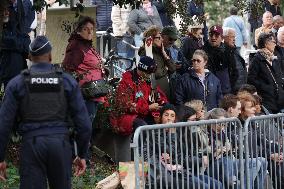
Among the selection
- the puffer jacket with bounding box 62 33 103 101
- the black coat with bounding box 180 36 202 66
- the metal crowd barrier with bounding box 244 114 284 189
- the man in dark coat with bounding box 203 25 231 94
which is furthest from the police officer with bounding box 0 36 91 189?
the black coat with bounding box 180 36 202 66

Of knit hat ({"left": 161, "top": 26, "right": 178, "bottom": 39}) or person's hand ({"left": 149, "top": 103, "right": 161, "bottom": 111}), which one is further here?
knit hat ({"left": 161, "top": 26, "right": 178, "bottom": 39})

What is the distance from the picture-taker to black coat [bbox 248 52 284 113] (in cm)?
1459

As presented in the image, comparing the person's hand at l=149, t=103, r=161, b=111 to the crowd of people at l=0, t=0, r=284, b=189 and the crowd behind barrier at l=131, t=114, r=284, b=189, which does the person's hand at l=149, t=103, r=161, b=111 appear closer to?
the crowd of people at l=0, t=0, r=284, b=189

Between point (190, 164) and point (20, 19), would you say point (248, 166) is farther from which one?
point (20, 19)

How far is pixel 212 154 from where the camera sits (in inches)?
420

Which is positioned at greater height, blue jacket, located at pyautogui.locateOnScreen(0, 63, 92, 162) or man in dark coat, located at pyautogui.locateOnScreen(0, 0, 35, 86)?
man in dark coat, located at pyautogui.locateOnScreen(0, 0, 35, 86)

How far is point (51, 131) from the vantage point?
8992 millimetres

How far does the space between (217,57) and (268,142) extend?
137 inches

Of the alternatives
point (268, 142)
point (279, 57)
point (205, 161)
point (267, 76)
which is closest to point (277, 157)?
point (268, 142)

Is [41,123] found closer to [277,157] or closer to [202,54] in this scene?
[277,157]

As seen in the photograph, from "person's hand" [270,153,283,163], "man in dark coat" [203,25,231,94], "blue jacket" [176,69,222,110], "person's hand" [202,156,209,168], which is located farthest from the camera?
"man in dark coat" [203,25,231,94]

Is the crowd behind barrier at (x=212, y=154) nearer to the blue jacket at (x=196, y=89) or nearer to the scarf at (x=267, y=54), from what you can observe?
the blue jacket at (x=196, y=89)

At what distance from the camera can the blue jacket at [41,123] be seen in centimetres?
894

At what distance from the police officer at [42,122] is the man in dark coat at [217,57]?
19.0ft
